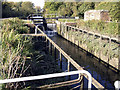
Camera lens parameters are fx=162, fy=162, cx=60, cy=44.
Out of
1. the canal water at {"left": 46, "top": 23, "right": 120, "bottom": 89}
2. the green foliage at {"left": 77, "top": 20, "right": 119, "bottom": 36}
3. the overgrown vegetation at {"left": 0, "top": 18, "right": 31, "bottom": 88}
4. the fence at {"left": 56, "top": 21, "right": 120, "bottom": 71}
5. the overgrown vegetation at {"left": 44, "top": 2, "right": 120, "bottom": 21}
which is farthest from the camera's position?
the overgrown vegetation at {"left": 44, "top": 2, "right": 120, "bottom": 21}

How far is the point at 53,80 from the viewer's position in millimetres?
5352

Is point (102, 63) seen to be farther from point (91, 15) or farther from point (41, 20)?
point (41, 20)

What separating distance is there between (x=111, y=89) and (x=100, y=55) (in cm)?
335

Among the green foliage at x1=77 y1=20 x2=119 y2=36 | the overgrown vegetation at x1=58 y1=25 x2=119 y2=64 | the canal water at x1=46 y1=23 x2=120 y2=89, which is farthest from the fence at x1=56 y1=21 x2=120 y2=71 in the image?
the green foliage at x1=77 y1=20 x2=119 y2=36

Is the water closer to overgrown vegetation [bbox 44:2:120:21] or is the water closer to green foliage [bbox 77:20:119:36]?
green foliage [bbox 77:20:119:36]

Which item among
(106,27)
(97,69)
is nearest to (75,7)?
(106,27)

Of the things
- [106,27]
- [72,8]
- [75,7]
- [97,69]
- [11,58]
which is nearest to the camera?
[11,58]

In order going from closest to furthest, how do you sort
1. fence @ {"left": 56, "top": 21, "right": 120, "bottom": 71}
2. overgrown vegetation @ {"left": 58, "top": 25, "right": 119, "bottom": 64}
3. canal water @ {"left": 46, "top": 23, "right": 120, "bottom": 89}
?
canal water @ {"left": 46, "top": 23, "right": 120, "bottom": 89}
fence @ {"left": 56, "top": 21, "right": 120, "bottom": 71}
overgrown vegetation @ {"left": 58, "top": 25, "right": 119, "bottom": 64}

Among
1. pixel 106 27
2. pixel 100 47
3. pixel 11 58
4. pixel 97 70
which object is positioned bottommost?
pixel 97 70

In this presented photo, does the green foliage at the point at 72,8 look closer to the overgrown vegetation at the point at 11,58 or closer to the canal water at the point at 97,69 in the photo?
the canal water at the point at 97,69

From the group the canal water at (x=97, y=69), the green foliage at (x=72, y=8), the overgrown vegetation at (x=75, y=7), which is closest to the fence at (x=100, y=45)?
the canal water at (x=97, y=69)

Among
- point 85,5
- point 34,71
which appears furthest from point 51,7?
point 34,71

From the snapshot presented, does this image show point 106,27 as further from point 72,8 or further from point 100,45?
point 72,8

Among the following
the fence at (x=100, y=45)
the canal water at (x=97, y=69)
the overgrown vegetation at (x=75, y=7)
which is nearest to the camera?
the canal water at (x=97, y=69)
